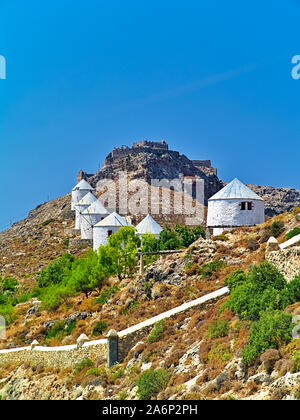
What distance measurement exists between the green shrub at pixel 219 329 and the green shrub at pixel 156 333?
3.55 m

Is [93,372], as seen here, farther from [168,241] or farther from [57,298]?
[168,241]

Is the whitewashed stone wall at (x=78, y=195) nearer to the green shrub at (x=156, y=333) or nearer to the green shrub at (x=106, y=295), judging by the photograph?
the green shrub at (x=106, y=295)

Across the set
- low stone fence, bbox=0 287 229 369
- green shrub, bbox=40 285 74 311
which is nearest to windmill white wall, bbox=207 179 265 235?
green shrub, bbox=40 285 74 311

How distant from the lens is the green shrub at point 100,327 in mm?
29078

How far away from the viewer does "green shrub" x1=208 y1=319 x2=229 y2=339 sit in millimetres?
19141

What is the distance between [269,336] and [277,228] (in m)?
14.5

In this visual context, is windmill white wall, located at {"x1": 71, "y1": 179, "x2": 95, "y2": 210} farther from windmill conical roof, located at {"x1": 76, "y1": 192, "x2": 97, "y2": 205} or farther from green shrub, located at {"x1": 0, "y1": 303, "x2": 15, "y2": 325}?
green shrub, located at {"x1": 0, "y1": 303, "x2": 15, "y2": 325}

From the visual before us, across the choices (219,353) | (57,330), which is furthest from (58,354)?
(219,353)

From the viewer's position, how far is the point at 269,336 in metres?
15.9

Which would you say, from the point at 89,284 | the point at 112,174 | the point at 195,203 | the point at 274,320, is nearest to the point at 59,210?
the point at 112,174

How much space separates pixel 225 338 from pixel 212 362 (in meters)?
1.00

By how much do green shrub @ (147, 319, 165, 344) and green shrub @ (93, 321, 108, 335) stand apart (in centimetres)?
575

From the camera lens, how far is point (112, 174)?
85312 millimetres

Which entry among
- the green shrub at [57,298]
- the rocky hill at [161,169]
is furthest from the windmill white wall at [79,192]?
the green shrub at [57,298]
